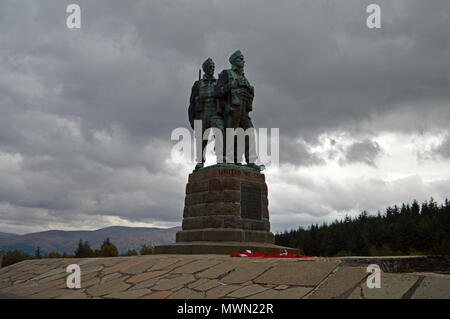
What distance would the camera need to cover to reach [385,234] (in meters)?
25.9

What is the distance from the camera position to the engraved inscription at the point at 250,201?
10344 millimetres

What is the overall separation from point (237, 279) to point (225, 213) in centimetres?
475

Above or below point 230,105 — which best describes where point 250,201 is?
below

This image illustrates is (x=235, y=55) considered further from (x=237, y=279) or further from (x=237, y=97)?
(x=237, y=279)

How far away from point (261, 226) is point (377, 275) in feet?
20.8

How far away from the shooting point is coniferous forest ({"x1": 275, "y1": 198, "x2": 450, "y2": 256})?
23719 mm

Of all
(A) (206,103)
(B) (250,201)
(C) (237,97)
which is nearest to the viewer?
(B) (250,201)

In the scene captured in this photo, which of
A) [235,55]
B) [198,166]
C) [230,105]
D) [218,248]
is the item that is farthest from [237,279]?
[235,55]

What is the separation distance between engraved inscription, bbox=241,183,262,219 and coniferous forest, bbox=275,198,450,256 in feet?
39.7

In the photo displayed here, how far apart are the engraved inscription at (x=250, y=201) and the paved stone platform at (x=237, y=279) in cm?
344

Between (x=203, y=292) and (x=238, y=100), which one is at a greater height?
(x=238, y=100)
